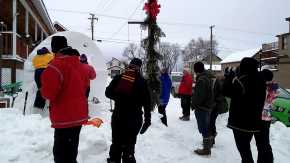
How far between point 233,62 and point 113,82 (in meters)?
72.2

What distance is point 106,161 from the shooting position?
5402 mm

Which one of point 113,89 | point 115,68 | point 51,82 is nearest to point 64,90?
point 51,82

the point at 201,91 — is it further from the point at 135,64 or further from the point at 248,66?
the point at 135,64

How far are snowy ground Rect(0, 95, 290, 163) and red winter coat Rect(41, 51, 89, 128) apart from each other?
1.62 m

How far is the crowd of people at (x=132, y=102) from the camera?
A: 3.82 meters

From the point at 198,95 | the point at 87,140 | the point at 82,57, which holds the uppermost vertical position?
the point at 82,57

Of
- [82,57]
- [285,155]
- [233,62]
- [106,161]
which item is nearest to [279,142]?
[285,155]

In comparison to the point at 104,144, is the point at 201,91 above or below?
above

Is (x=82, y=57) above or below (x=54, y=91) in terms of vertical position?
above

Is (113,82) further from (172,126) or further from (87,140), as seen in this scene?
(172,126)

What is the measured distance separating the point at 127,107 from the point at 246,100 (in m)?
1.70

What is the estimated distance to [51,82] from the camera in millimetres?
3643

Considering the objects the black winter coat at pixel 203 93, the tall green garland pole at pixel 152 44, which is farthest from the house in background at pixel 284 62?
the black winter coat at pixel 203 93

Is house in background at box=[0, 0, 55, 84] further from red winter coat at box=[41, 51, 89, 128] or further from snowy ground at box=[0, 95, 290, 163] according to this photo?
red winter coat at box=[41, 51, 89, 128]
